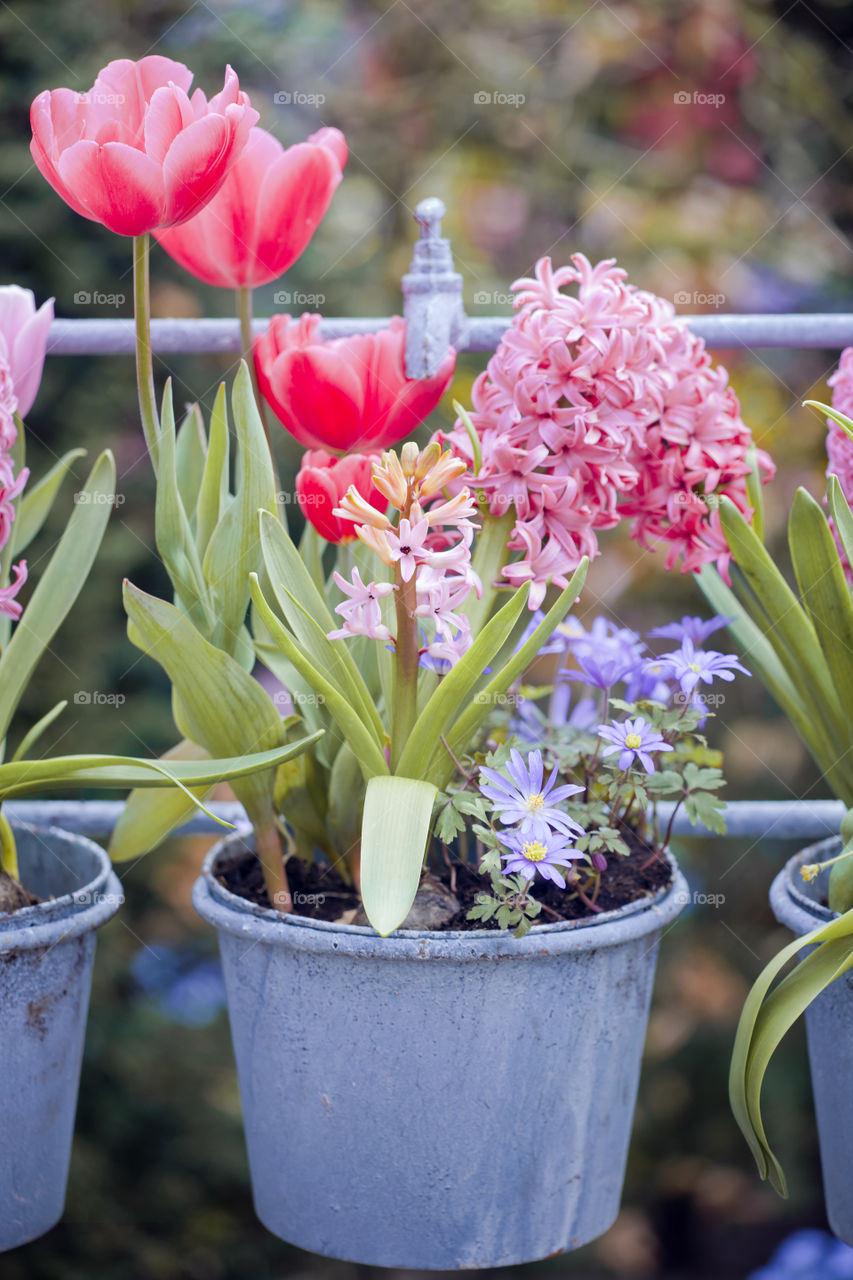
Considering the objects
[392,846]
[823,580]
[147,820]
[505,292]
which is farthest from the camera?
[505,292]

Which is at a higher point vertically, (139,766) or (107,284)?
(107,284)

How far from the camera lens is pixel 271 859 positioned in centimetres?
95

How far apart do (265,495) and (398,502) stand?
0.46 ft

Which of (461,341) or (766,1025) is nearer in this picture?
(766,1025)

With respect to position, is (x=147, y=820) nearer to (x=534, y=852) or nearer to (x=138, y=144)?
(x=534, y=852)

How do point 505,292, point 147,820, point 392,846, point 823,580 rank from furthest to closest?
1. point 505,292
2. point 147,820
3. point 823,580
4. point 392,846

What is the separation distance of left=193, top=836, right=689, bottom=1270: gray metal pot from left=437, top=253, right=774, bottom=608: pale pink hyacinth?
0.24 m

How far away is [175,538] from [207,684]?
0.35 ft

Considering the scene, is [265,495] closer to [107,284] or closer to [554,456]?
[554,456]

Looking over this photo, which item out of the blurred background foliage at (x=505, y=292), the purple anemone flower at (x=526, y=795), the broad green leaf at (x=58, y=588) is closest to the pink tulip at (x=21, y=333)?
the broad green leaf at (x=58, y=588)

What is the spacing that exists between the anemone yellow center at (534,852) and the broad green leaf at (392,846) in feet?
0.21

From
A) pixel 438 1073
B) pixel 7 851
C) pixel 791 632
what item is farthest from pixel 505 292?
pixel 438 1073

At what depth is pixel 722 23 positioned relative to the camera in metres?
2.29

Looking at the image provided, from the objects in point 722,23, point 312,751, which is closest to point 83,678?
point 312,751
